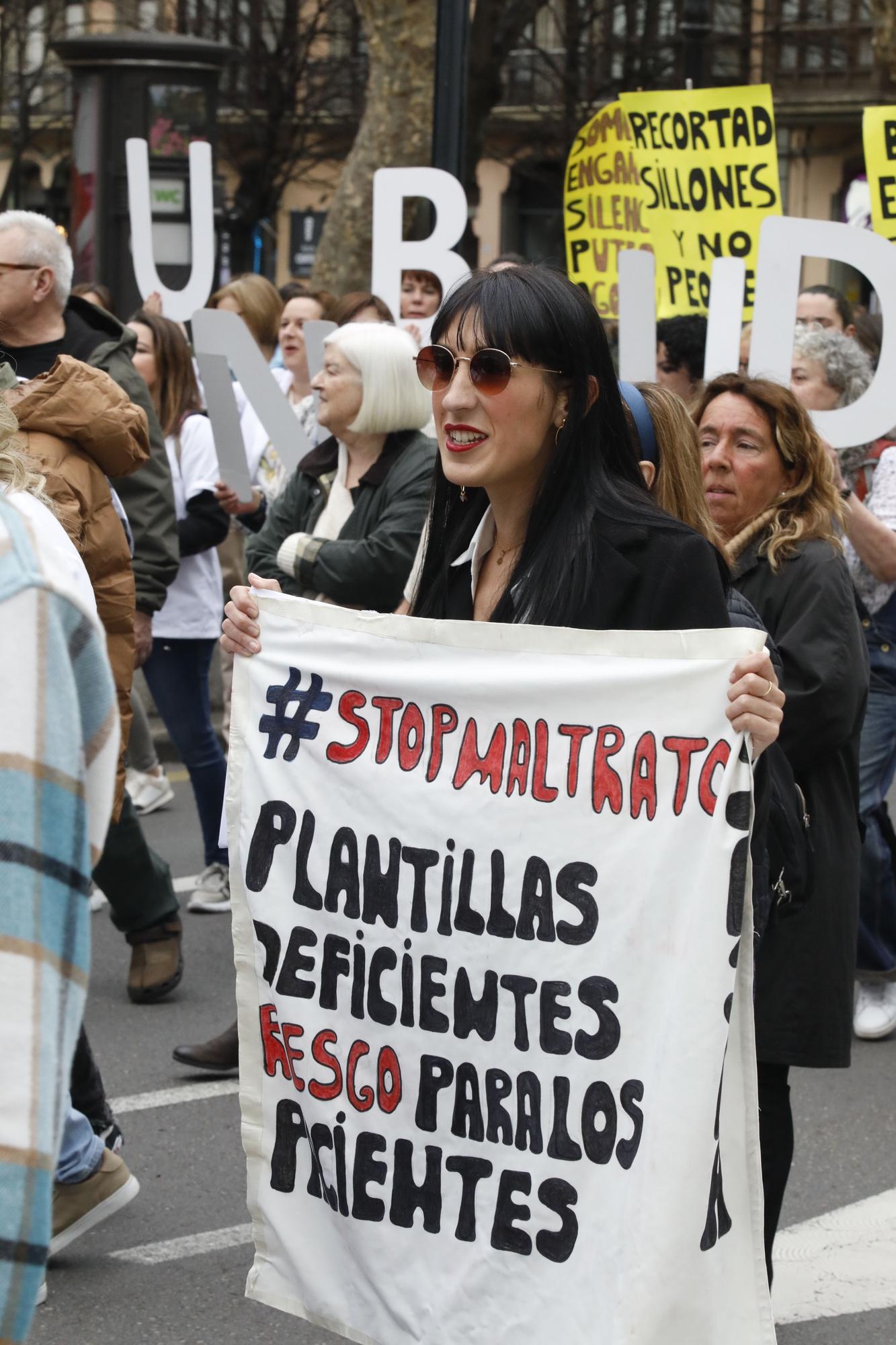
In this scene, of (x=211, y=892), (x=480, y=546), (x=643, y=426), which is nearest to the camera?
(x=480, y=546)

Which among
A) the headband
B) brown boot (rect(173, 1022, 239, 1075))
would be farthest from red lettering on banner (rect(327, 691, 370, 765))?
brown boot (rect(173, 1022, 239, 1075))

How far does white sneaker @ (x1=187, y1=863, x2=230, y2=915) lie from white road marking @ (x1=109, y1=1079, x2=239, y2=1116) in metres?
1.53

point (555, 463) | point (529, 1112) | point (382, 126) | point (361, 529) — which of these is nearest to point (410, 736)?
point (555, 463)

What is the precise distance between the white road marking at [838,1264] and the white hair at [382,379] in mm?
2218

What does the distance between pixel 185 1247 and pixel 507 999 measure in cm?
166

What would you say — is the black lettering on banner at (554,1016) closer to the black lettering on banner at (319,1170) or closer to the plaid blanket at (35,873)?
the black lettering on banner at (319,1170)

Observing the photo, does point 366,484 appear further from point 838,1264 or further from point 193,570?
point 838,1264

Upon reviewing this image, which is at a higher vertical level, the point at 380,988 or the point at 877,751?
the point at 380,988

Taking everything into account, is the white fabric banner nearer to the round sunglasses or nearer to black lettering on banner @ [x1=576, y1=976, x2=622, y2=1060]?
black lettering on banner @ [x1=576, y1=976, x2=622, y2=1060]

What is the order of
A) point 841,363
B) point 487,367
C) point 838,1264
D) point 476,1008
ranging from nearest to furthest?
point 476,1008 → point 487,367 → point 838,1264 → point 841,363

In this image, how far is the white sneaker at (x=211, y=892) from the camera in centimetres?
626

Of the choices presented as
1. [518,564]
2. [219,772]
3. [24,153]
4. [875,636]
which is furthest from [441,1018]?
[24,153]

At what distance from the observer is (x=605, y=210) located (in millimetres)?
8094

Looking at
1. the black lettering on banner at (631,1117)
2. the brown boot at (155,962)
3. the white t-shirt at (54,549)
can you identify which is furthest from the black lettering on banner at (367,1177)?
the brown boot at (155,962)
